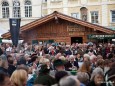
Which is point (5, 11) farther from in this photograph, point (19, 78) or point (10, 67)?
point (19, 78)

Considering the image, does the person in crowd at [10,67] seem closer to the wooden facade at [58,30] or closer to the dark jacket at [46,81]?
the dark jacket at [46,81]

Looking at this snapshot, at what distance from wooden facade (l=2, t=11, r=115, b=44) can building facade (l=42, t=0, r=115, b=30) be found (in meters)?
9.45

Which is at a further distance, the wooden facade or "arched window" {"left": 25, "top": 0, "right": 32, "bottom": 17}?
"arched window" {"left": 25, "top": 0, "right": 32, "bottom": 17}

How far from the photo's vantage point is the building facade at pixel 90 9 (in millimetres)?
42656

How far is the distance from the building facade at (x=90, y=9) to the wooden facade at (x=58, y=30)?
945 centimetres

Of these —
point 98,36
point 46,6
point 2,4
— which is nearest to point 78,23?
point 98,36

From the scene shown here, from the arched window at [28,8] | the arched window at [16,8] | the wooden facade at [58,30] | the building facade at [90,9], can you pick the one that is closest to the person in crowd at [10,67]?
the wooden facade at [58,30]

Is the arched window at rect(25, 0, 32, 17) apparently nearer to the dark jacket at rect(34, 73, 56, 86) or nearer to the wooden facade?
the wooden facade

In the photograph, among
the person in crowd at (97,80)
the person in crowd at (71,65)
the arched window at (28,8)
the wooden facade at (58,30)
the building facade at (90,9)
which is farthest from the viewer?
the arched window at (28,8)

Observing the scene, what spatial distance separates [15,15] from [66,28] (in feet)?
54.1

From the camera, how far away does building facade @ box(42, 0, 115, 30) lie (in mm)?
42656

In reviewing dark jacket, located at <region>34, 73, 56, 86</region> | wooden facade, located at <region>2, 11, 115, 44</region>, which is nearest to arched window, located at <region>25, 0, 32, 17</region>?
wooden facade, located at <region>2, 11, 115, 44</region>

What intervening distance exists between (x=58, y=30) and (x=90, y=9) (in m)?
11.3

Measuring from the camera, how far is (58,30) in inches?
1315
